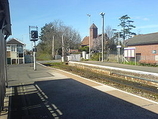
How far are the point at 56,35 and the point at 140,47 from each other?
28.7m

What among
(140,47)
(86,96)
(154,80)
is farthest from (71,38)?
(86,96)

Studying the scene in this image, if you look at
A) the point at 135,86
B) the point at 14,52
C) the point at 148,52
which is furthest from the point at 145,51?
the point at 14,52

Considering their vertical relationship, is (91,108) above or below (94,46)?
below

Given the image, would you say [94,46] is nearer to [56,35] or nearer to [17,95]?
[56,35]

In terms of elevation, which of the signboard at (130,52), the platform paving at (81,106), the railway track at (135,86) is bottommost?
the railway track at (135,86)

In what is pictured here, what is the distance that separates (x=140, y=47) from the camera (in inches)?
1144

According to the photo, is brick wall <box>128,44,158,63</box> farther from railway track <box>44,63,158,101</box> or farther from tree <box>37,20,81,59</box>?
tree <box>37,20,81,59</box>

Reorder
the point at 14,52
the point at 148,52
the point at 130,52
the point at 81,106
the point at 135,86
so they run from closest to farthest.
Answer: the point at 81,106, the point at 135,86, the point at 130,52, the point at 148,52, the point at 14,52

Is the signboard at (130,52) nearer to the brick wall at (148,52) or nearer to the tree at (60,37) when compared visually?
the brick wall at (148,52)

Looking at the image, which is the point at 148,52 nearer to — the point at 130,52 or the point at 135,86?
the point at 130,52

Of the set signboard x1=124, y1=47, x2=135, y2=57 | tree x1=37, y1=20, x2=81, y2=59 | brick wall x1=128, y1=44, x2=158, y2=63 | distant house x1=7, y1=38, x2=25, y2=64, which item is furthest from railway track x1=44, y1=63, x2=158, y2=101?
tree x1=37, y1=20, x2=81, y2=59

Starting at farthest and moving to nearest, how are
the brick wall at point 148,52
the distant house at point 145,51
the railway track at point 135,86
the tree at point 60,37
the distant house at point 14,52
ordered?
the tree at point 60,37 → the distant house at point 14,52 → the distant house at point 145,51 → the brick wall at point 148,52 → the railway track at point 135,86

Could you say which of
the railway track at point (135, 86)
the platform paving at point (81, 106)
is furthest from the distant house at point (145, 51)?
the platform paving at point (81, 106)

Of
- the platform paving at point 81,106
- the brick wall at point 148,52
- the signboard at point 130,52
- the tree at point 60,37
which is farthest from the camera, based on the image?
the tree at point 60,37
